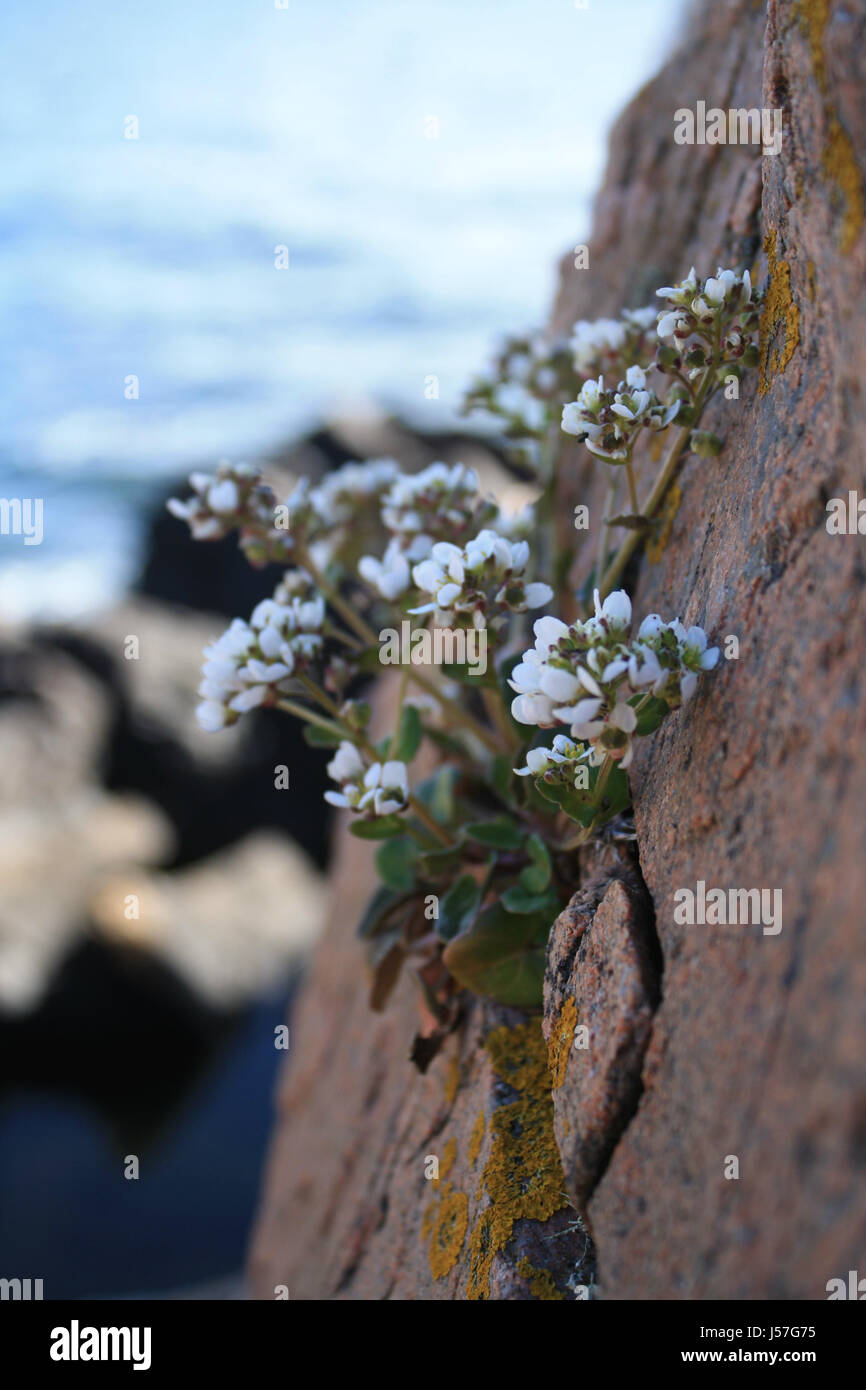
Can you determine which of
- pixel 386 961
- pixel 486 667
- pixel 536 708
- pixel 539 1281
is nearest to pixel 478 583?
pixel 486 667

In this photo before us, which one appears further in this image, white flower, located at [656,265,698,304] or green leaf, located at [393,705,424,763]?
green leaf, located at [393,705,424,763]

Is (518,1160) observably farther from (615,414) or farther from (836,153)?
(836,153)

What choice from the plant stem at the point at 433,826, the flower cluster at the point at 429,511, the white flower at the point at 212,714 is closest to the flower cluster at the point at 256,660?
the white flower at the point at 212,714

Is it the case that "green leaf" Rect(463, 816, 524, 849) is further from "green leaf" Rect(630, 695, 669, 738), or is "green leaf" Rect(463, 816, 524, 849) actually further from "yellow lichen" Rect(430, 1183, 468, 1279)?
"yellow lichen" Rect(430, 1183, 468, 1279)

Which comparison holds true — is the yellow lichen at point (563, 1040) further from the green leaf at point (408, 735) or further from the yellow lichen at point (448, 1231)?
the green leaf at point (408, 735)

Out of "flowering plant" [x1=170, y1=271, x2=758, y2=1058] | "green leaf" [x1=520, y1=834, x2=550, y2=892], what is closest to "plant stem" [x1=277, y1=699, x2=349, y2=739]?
"flowering plant" [x1=170, y1=271, x2=758, y2=1058]
